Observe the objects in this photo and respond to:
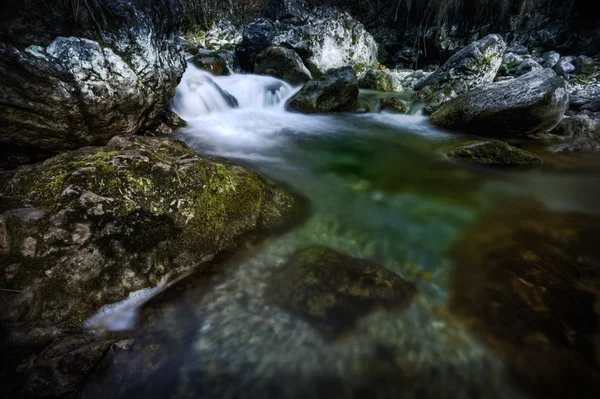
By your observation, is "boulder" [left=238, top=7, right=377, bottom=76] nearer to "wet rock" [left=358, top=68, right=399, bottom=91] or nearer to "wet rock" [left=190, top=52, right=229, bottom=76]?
"wet rock" [left=190, top=52, right=229, bottom=76]

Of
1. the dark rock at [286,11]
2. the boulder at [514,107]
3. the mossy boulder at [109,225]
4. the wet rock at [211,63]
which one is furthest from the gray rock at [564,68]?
the mossy boulder at [109,225]

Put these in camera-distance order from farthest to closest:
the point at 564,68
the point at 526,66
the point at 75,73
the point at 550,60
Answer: the point at 550,60, the point at 526,66, the point at 564,68, the point at 75,73

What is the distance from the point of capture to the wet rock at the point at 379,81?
36.6ft

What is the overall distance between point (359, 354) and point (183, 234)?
5.91ft

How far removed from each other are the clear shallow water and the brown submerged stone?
167 millimetres

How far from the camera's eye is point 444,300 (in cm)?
246

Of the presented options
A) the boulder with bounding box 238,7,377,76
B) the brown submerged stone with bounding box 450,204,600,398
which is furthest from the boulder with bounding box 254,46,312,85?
the brown submerged stone with bounding box 450,204,600,398

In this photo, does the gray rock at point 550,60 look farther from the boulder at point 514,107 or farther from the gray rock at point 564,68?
the boulder at point 514,107

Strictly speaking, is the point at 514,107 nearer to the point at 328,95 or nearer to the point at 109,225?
the point at 328,95

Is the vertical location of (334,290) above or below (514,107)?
below

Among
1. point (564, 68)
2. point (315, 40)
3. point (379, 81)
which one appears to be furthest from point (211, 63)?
point (564, 68)

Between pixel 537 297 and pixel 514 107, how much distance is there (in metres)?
5.45

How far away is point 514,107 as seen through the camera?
6.16 meters

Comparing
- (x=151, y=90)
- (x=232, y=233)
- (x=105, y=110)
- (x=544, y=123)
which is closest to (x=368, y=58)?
(x=544, y=123)
